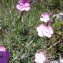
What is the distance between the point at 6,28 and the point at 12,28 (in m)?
0.27

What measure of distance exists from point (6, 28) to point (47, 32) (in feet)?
2.89

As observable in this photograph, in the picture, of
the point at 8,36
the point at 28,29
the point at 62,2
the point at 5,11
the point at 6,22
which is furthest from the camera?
the point at 62,2

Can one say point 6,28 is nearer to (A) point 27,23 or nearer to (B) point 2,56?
(A) point 27,23

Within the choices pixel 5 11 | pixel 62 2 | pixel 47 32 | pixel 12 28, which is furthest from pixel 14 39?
pixel 62 2

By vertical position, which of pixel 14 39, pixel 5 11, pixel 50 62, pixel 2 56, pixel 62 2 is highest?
pixel 62 2

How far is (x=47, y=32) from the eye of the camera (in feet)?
7.54

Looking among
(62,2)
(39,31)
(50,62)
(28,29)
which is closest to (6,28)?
(28,29)

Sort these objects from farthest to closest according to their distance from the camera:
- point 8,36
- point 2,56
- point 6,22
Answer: point 6,22
point 8,36
point 2,56

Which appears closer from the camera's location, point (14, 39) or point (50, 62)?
point (14, 39)

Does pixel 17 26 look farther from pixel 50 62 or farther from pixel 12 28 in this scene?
pixel 50 62

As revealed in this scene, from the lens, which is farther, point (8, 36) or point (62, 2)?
point (62, 2)

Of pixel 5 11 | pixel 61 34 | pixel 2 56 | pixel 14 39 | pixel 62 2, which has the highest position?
pixel 62 2

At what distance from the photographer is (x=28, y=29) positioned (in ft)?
9.39

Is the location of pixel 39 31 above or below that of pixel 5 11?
below
